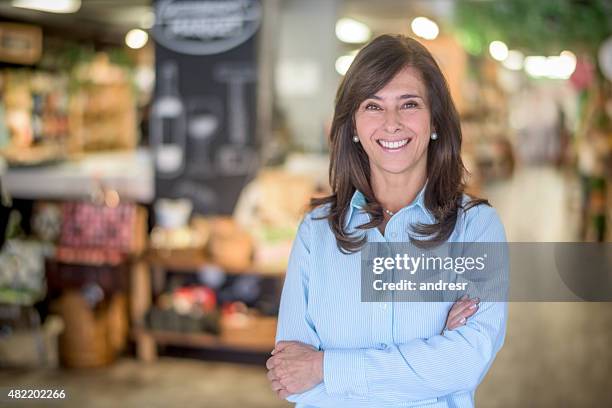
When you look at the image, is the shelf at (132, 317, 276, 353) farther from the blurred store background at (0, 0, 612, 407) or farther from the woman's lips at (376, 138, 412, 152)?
the woman's lips at (376, 138, 412, 152)

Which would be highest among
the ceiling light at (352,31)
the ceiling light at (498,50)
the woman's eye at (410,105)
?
the ceiling light at (352,31)

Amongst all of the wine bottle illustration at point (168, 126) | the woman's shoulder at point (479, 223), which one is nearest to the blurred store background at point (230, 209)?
the wine bottle illustration at point (168, 126)

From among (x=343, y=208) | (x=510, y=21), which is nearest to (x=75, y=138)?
(x=510, y=21)

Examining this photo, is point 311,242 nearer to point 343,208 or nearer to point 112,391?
point 343,208

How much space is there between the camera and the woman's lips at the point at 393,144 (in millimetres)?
1782

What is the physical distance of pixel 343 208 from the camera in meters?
1.90

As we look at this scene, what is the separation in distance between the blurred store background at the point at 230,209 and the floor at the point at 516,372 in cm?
1

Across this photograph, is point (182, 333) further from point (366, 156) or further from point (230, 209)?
point (366, 156)

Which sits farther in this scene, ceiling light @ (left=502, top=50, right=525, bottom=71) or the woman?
ceiling light @ (left=502, top=50, right=525, bottom=71)

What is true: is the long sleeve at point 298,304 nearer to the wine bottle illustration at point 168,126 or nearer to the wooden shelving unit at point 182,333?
the wooden shelving unit at point 182,333

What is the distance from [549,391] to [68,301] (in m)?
2.90

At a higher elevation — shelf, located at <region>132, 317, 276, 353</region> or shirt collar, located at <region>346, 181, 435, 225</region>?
shirt collar, located at <region>346, 181, 435, 225</region>

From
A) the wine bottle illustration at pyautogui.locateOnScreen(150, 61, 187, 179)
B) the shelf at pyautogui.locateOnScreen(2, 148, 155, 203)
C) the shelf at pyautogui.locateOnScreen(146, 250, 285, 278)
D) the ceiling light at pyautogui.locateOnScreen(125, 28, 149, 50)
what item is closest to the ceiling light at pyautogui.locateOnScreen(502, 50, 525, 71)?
the shelf at pyautogui.locateOnScreen(146, 250, 285, 278)

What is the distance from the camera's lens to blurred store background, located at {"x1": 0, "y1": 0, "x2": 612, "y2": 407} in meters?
4.48
